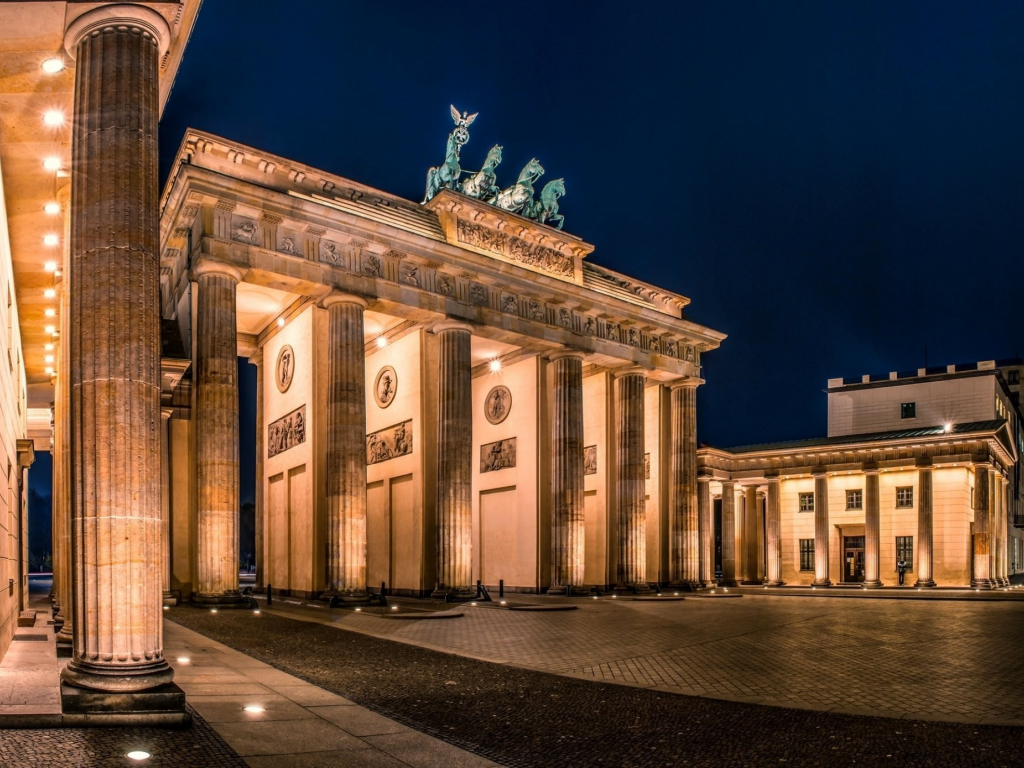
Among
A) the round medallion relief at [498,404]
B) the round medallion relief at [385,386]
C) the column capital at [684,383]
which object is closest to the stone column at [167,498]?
the round medallion relief at [385,386]

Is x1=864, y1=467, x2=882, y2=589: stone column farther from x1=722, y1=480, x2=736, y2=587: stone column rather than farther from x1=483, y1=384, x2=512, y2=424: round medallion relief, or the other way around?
x1=483, y1=384, x2=512, y2=424: round medallion relief

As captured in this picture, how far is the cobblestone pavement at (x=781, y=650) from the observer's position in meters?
11.9

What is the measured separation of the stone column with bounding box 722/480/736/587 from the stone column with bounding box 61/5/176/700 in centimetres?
5356

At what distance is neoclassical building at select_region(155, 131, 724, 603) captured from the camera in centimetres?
2784

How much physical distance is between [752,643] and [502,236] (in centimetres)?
2380

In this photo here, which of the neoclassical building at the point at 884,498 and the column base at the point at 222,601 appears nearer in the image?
the column base at the point at 222,601

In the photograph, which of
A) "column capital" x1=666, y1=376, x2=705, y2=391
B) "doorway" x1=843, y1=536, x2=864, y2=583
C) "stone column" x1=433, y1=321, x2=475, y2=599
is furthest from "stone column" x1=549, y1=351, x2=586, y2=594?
"doorway" x1=843, y1=536, x2=864, y2=583

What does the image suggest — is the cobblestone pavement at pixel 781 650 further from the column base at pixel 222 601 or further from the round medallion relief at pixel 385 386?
the round medallion relief at pixel 385 386

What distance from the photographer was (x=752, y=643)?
18109 millimetres

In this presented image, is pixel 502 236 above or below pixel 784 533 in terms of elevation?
above

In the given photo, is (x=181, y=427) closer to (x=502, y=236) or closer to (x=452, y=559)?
(x=452, y=559)

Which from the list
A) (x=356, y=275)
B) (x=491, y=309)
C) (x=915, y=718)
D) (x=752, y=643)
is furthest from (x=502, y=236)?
(x=915, y=718)

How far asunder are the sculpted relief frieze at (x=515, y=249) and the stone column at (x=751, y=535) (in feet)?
101

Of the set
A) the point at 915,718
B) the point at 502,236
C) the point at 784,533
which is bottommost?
the point at 784,533
